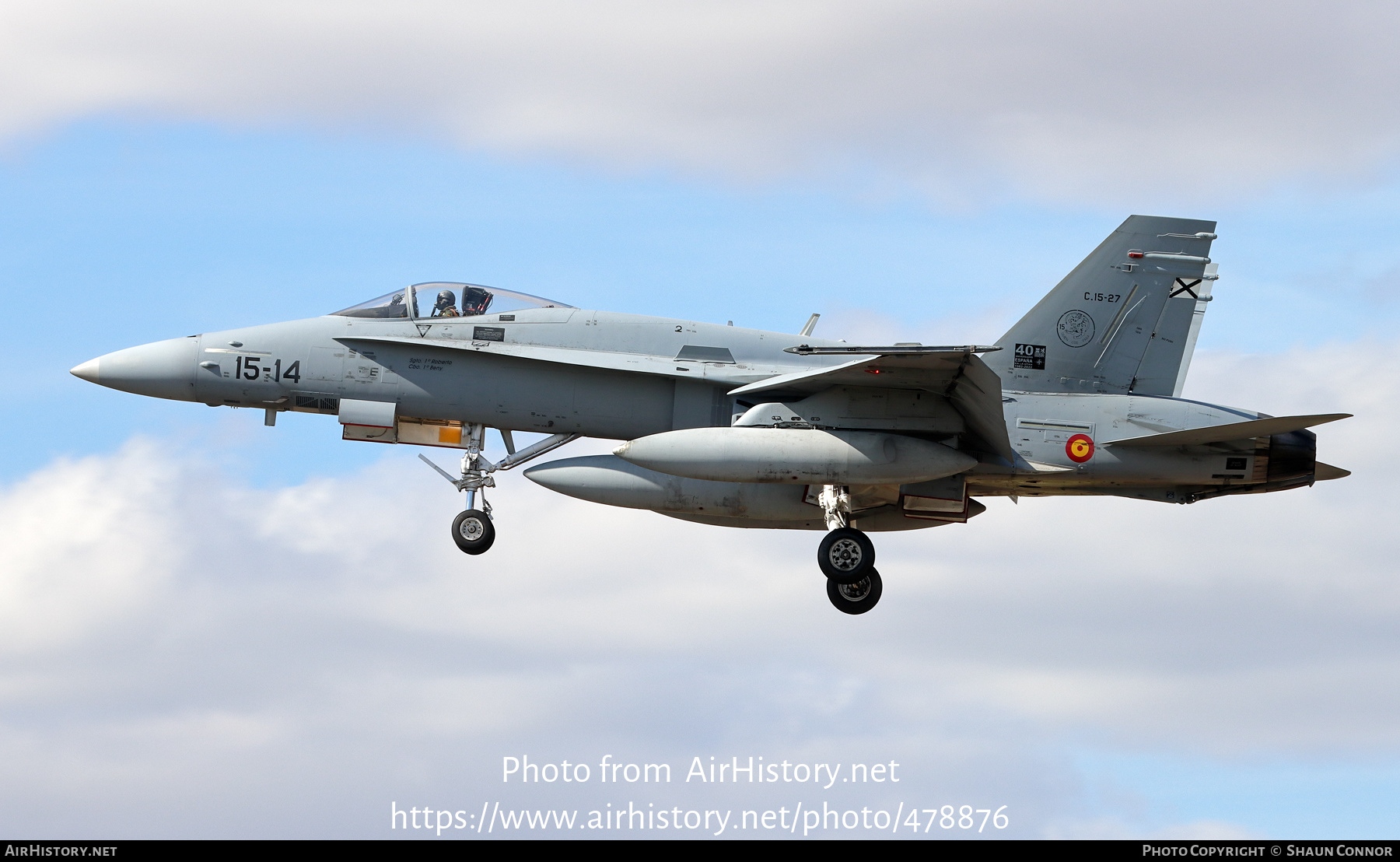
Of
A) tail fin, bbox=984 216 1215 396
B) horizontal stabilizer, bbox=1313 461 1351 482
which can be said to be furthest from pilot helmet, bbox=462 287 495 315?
horizontal stabilizer, bbox=1313 461 1351 482

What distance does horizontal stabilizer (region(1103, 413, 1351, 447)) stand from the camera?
17.8 meters

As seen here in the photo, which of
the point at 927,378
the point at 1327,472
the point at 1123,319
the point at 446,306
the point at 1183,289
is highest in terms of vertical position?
the point at 1183,289

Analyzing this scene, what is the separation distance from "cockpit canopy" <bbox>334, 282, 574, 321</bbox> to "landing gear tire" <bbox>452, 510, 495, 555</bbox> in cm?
261

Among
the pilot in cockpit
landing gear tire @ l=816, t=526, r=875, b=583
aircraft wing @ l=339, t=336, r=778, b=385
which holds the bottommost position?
landing gear tire @ l=816, t=526, r=875, b=583

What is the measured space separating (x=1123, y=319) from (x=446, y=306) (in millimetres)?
8631

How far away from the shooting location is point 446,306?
65.1ft

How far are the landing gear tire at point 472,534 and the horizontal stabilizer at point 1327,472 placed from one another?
1035cm

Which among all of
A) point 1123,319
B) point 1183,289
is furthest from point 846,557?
point 1183,289

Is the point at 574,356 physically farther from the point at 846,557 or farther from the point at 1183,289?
the point at 1183,289

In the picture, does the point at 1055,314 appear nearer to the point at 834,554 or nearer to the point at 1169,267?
the point at 1169,267

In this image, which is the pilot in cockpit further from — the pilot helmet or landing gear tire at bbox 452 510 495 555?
landing gear tire at bbox 452 510 495 555

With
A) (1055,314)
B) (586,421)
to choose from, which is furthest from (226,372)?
(1055,314)

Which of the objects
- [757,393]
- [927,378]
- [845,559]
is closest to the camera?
[927,378]

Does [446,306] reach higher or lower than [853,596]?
higher
